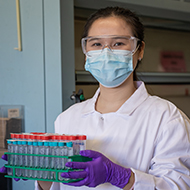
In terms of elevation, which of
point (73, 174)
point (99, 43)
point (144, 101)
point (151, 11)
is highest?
point (151, 11)

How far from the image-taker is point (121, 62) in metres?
1.28

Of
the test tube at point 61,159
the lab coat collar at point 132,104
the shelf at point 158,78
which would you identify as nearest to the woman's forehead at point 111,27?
the lab coat collar at point 132,104

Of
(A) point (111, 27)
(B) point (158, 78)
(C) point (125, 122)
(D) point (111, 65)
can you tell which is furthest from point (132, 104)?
(B) point (158, 78)

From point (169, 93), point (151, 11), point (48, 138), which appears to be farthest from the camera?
point (169, 93)

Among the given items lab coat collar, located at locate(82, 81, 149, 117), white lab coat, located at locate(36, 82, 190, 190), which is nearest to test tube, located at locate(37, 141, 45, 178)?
white lab coat, located at locate(36, 82, 190, 190)

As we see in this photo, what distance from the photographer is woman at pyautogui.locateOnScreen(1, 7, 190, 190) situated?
1091 millimetres

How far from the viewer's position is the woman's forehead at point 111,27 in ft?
4.21

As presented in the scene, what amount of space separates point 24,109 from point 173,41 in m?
2.11

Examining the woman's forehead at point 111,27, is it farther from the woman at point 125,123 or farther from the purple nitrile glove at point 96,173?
the purple nitrile glove at point 96,173

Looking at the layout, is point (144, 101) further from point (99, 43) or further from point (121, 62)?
point (99, 43)

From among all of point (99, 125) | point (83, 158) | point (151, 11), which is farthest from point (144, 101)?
point (151, 11)

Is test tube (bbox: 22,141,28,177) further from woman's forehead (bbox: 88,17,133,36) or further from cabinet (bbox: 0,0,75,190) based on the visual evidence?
cabinet (bbox: 0,0,75,190)

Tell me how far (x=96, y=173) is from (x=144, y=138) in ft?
1.04

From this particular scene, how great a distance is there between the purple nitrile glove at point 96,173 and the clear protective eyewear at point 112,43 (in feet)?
1.69
